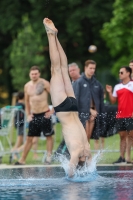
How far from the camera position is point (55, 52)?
35.5 feet

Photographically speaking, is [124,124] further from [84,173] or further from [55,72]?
[84,173]

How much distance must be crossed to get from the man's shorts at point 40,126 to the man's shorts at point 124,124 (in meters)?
1.41

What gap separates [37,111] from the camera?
14172 millimetres

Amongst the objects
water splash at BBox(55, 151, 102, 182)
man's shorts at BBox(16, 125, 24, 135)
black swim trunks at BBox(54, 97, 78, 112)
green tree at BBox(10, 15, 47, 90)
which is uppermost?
green tree at BBox(10, 15, 47, 90)

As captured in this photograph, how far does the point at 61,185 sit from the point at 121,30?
20985mm

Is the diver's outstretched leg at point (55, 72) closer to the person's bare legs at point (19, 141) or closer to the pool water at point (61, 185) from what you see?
the pool water at point (61, 185)

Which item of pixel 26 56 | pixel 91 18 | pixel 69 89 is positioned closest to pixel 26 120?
pixel 69 89

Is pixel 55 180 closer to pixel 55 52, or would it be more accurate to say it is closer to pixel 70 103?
pixel 70 103

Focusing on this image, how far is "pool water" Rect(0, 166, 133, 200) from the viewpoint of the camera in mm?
8438

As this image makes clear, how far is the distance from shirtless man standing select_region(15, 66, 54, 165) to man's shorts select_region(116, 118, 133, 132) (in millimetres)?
1417

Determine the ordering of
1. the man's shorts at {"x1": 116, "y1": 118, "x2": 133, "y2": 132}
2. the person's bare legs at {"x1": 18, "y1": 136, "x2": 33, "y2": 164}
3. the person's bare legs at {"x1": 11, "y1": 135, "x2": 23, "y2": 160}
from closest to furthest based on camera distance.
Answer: the man's shorts at {"x1": 116, "y1": 118, "x2": 133, "y2": 132} < the person's bare legs at {"x1": 18, "y1": 136, "x2": 33, "y2": 164} < the person's bare legs at {"x1": 11, "y1": 135, "x2": 23, "y2": 160}

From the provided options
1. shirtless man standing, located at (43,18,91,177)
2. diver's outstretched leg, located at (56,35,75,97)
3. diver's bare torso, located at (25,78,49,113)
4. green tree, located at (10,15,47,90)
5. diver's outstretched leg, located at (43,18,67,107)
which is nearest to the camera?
shirtless man standing, located at (43,18,91,177)

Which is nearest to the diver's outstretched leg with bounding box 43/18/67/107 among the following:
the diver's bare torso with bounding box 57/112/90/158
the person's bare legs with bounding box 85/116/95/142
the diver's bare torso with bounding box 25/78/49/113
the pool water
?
the diver's bare torso with bounding box 57/112/90/158

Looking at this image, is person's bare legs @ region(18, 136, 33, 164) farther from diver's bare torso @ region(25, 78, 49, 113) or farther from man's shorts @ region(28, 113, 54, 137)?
diver's bare torso @ region(25, 78, 49, 113)
